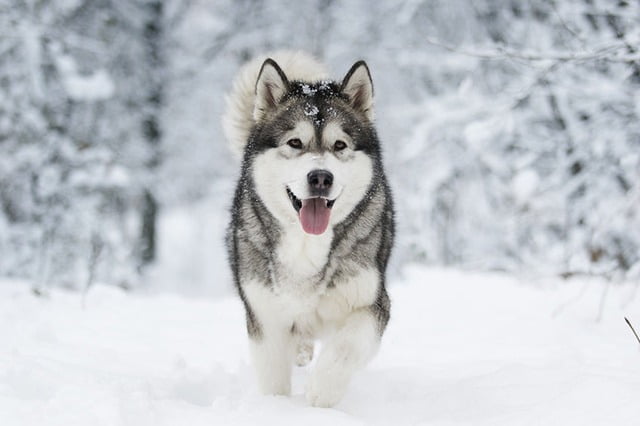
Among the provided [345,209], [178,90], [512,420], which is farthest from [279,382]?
[178,90]

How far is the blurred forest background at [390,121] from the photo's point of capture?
4527 mm

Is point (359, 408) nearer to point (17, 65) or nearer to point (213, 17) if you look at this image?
point (17, 65)

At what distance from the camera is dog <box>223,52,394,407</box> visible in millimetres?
2635

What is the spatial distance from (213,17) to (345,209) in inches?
430

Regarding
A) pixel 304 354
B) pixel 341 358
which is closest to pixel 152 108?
pixel 304 354

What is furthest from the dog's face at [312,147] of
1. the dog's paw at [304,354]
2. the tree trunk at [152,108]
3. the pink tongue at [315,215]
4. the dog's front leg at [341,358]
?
the tree trunk at [152,108]

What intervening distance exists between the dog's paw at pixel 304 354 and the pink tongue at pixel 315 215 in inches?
40.5

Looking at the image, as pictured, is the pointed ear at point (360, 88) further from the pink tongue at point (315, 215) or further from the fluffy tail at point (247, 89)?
the pink tongue at point (315, 215)

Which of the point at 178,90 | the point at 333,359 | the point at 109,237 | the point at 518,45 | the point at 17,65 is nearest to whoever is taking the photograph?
the point at 333,359

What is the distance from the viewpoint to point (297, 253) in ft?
8.91

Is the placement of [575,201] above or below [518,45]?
below

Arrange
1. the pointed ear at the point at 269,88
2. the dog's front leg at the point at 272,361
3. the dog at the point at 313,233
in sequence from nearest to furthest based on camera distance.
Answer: the dog at the point at 313,233, the dog's front leg at the point at 272,361, the pointed ear at the point at 269,88

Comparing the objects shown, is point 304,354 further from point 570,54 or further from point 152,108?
point 152,108

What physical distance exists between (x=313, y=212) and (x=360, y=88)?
2.53 feet
